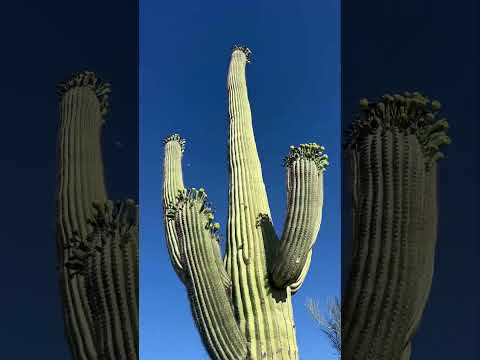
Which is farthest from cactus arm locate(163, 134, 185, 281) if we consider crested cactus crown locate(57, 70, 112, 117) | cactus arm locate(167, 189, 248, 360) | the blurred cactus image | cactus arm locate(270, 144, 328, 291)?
the blurred cactus image

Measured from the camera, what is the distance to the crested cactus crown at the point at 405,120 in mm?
2580

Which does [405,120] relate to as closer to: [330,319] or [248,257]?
[248,257]

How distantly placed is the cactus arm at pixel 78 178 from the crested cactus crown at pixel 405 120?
1.14 metres

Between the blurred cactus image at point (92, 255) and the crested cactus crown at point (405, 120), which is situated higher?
the crested cactus crown at point (405, 120)

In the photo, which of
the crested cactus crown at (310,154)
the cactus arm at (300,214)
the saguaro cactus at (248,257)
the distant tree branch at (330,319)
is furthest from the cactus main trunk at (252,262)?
the distant tree branch at (330,319)

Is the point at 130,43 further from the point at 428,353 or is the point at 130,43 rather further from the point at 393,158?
the point at 428,353

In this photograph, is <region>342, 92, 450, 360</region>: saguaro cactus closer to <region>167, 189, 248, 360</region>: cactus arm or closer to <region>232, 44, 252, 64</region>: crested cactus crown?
<region>167, 189, 248, 360</region>: cactus arm

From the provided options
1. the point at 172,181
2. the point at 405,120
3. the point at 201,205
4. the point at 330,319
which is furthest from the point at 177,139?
the point at 405,120

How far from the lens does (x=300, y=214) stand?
4430 millimetres

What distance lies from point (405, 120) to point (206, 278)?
2015mm

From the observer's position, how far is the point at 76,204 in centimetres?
289

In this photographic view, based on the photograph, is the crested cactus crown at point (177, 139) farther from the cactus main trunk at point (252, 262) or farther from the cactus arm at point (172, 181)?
the cactus main trunk at point (252, 262)

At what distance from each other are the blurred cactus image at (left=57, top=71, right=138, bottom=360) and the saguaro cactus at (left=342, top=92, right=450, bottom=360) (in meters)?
0.81

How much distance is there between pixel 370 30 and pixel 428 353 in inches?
63.1
